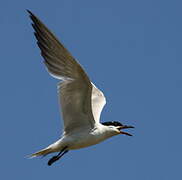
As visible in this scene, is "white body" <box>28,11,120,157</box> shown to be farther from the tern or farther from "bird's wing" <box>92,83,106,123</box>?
"bird's wing" <box>92,83,106,123</box>

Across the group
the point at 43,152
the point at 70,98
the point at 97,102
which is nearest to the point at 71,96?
the point at 70,98

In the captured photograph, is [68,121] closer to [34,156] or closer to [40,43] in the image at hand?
[34,156]

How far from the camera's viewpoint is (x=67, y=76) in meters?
9.96

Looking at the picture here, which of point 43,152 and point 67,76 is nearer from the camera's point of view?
point 67,76

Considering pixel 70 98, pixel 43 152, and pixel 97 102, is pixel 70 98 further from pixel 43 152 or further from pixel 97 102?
pixel 97 102

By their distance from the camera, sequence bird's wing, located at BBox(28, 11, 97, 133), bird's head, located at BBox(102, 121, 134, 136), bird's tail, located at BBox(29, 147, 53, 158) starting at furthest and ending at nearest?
bird's head, located at BBox(102, 121, 134, 136) → bird's tail, located at BBox(29, 147, 53, 158) → bird's wing, located at BBox(28, 11, 97, 133)

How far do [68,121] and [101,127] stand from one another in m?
0.55

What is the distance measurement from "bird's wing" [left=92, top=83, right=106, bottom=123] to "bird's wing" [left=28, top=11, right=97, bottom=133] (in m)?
0.70

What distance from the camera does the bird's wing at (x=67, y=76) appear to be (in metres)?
9.62

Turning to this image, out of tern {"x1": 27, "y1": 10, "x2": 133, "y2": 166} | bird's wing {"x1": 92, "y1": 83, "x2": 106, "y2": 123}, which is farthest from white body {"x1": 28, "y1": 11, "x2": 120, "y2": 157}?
bird's wing {"x1": 92, "y1": 83, "x2": 106, "y2": 123}

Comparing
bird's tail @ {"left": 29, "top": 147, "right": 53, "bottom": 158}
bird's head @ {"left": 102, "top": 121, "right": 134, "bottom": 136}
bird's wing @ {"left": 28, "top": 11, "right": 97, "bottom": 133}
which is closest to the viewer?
bird's wing @ {"left": 28, "top": 11, "right": 97, "bottom": 133}

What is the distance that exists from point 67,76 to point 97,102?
5.41 feet

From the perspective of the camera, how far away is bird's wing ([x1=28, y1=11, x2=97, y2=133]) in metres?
9.62

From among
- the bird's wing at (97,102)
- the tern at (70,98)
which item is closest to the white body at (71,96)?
the tern at (70,98)
